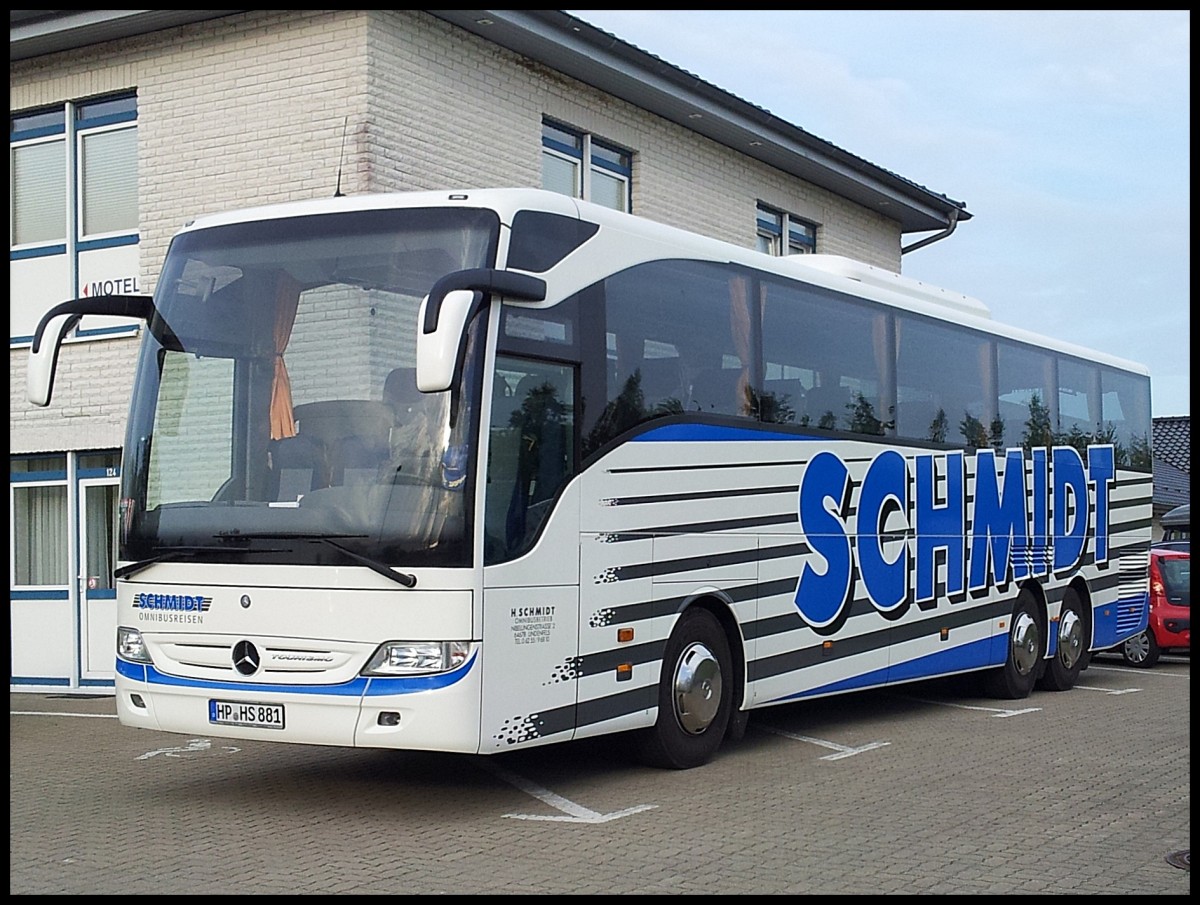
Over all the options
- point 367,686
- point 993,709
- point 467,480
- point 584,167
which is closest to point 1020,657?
point 993,709

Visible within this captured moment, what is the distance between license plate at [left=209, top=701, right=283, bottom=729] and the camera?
8.81m

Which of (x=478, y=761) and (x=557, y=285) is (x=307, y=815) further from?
(x=557, y=285)

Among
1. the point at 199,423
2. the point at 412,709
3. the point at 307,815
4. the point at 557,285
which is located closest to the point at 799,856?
the point at 412,709

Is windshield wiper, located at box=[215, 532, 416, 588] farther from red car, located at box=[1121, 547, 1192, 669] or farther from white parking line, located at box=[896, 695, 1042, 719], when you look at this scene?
red car, located at box=[1121, 547, 1192, 669]

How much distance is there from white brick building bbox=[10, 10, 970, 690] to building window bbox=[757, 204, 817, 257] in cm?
247

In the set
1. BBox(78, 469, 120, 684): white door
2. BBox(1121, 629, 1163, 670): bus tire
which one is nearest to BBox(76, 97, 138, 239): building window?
BBox(78, 469, 120, 684): white door

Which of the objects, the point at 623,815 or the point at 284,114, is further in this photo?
the point at 284,114

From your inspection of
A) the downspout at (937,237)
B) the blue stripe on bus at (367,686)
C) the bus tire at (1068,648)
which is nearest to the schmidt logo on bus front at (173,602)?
the blue stripe on bus at (367,686)

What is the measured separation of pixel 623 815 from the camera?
898 centimetres

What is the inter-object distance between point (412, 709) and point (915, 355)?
681 cm

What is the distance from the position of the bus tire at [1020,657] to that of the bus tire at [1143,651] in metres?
4.89

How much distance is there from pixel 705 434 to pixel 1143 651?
11493 millimetres

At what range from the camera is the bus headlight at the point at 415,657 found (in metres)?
8.55

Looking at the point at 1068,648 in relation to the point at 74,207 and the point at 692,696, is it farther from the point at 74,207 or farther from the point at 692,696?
the point at 74,207
